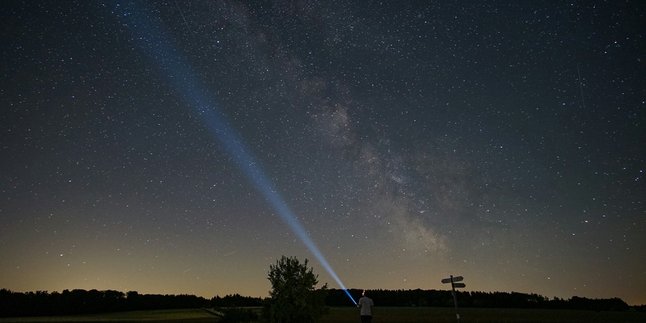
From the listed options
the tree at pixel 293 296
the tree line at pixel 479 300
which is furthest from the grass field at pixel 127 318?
the tree at pixel 293 296

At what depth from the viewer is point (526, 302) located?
262 feet

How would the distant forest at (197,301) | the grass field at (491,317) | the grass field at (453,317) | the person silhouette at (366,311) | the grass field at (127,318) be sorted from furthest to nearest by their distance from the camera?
the distant forest at (197,301), the grass field at (127,318), the grass field at (453,317), the grass field at (491,317), the person silhouette at (366,311)

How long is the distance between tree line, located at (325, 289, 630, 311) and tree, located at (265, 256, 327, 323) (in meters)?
59.6

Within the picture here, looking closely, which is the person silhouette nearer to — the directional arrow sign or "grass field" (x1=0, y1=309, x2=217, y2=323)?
the directional arrow sign

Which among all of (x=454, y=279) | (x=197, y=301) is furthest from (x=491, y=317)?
(x=197, y=301)

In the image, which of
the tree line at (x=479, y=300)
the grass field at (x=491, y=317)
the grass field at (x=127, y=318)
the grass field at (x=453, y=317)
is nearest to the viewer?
the grass field at (x=491, y=317)

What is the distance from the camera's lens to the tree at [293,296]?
58.1 feet

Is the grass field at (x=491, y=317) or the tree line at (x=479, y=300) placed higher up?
the tree line at (x=479, y=300)

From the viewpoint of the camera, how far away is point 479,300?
3258 inches

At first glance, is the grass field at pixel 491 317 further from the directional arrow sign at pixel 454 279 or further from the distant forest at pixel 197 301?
the distant forest at pixel 197 301

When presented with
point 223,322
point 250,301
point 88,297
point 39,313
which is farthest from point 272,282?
point 250,301

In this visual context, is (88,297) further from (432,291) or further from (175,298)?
(432,291)

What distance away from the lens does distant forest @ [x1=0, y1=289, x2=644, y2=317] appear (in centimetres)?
7050

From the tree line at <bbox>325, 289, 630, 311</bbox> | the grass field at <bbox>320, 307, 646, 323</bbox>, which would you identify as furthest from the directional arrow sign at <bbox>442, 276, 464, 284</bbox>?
the tree line at <bbox>325, 289, 630, 311</bbox>
